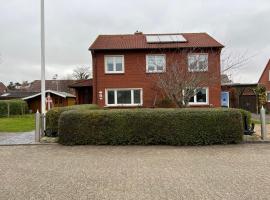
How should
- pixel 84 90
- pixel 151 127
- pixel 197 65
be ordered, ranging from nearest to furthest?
pixel 151 127
pixel 197 65
pixel 84 90

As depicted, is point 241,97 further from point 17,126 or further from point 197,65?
point 17,126

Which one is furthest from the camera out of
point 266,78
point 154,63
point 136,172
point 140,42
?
point 266,78

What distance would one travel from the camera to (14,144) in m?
12.9

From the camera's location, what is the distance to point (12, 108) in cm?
3653

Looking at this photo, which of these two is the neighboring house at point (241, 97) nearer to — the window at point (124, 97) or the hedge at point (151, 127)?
the window at point (124, 97)

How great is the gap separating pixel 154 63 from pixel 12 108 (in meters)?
18.7

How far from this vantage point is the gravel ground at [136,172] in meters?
6.21

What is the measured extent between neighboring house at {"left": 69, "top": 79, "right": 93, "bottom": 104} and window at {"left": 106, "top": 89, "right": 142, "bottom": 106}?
14.1 feet

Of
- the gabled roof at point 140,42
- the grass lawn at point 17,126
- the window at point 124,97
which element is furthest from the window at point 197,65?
the grass lawn at point 17,126

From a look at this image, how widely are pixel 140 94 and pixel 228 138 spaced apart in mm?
13673

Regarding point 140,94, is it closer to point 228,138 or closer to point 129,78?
point 129,78

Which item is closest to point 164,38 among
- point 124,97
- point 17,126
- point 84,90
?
point 124,97

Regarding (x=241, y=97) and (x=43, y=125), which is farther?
(x=241, y=97)

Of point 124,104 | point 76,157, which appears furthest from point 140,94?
point 76,157
